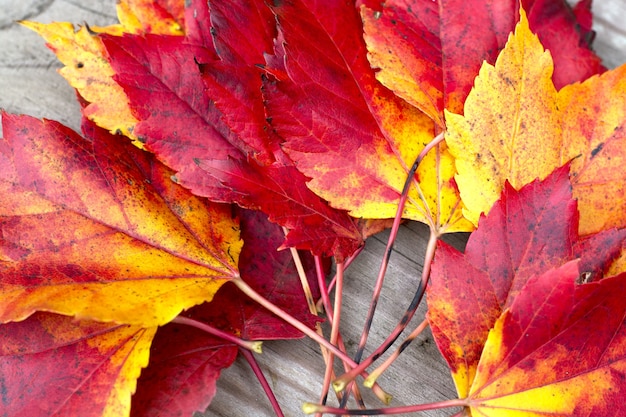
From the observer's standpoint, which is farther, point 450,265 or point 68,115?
point 68,115

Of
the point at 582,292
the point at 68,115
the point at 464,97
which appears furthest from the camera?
the point at 68,115

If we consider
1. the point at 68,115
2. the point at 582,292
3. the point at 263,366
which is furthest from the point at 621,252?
the point at 68,115

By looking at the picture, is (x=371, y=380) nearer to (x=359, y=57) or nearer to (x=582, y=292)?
(x=582, y=292)

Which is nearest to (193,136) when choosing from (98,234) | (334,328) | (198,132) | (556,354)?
(198,132)

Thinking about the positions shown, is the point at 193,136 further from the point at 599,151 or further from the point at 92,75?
the point at 599,151

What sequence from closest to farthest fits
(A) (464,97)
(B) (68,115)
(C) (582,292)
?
(C) (582,292) → (A) (464,97) → (B) (68,115)
